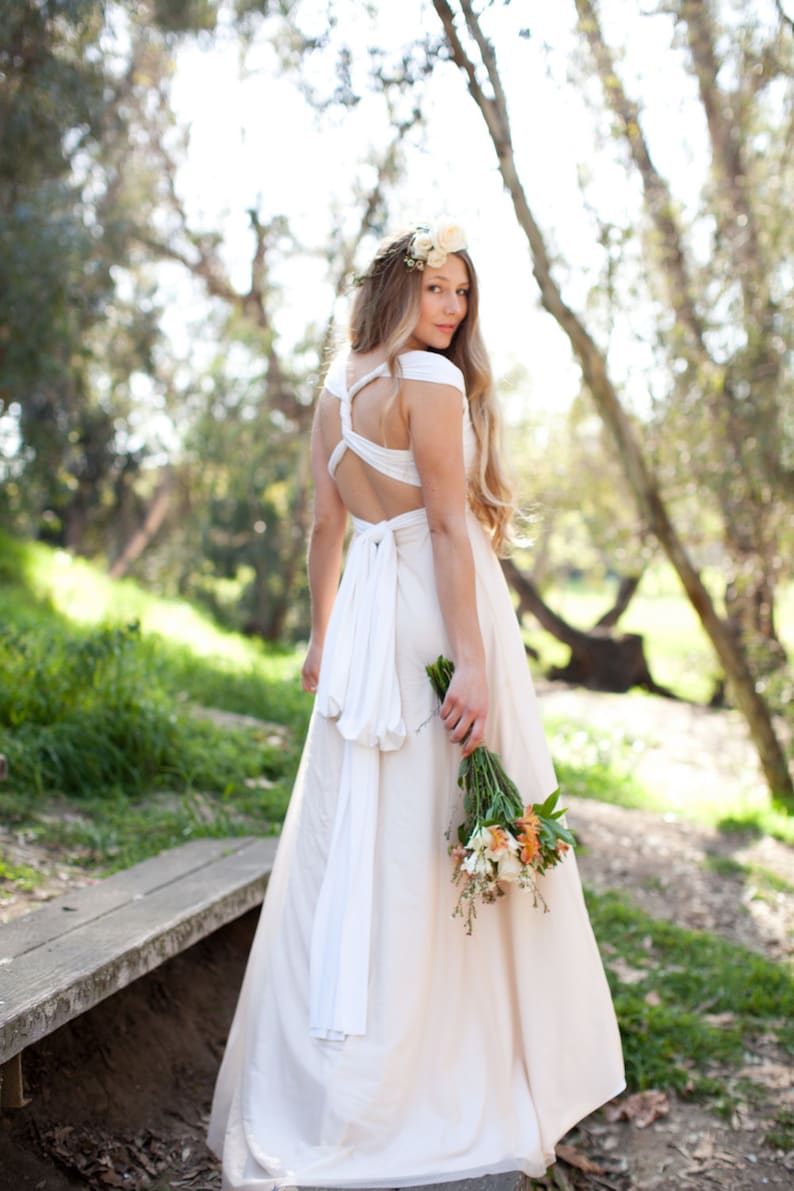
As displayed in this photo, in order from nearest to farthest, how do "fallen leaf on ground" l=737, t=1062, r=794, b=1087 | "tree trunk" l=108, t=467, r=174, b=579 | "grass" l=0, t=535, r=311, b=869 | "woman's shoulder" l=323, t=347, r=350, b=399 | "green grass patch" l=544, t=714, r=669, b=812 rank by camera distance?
"woman's shoulder" l=323, t=347, r=350, b=399
"fallen leaf on ground" l=737, t=1062, r=794, b=1087
"grass" l=0, t=535, r=311, b=869
"green grass patch" l=544, t=714, r=669, b=812
"tree trunk" l=108, t=467, r=174, b=579

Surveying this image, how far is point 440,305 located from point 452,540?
59 centimetres

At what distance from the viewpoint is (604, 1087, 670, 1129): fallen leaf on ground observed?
9.99 ft

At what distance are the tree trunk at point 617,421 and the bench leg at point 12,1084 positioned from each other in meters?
3.45

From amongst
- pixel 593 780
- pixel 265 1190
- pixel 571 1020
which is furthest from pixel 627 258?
pixel 265 1190

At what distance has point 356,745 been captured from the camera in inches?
95.4

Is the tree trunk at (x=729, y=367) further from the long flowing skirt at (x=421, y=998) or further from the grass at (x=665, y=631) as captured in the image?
the long flowing skirt at (x=421, y=998)

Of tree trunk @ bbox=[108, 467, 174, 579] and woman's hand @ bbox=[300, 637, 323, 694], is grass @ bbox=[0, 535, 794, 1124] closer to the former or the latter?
woman's hand @ bbox=[300, 637, 323, 694]

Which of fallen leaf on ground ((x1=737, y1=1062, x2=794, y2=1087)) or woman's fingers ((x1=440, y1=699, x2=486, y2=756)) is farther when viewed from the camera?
fallen leaf on ground ((x1=737, y1=1062, x2=794, y2=1087))

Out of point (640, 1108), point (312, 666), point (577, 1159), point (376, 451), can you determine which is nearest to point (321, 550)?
point (312, 666)

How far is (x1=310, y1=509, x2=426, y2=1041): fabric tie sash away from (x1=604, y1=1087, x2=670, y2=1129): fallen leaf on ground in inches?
49.8

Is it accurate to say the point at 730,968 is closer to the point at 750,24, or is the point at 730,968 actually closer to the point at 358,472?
the point at 358,472

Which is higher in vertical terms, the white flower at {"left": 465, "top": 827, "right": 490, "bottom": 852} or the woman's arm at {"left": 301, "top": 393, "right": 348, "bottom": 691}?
the woman's arm at {"left": 301, "top": 393, "right": 348, "bottom": 691}

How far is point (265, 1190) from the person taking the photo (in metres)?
2.14

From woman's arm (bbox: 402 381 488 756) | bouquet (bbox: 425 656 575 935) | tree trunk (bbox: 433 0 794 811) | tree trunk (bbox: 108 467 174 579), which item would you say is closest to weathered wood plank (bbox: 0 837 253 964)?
bouquet (bbox: 425 656 575 935)
